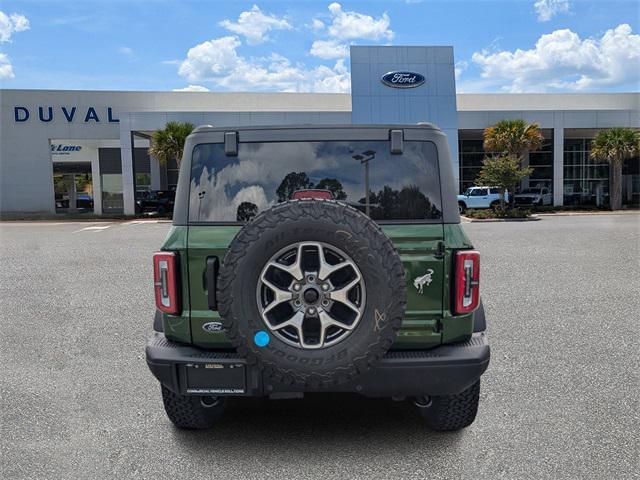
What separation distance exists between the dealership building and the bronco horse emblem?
2902 cm

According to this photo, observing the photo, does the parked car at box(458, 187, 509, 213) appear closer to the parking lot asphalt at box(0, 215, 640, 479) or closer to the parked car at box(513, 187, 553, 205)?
the parked car at box(513, 187, 553, 205)

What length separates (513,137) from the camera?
31.6 m

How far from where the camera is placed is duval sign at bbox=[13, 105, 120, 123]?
36094 mm

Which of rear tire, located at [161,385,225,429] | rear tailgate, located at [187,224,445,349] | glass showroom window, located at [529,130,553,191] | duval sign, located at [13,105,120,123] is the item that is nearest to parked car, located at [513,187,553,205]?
glass showroom window, located at [529,130,553,191]

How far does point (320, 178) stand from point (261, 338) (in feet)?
3.43

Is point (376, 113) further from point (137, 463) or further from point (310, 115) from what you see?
point (137, 463)

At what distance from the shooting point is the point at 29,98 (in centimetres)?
3606

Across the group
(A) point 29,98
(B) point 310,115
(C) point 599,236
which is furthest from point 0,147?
(C) point 599,236

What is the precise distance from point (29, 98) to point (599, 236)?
34993mm

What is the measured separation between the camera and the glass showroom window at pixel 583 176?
40625 mm

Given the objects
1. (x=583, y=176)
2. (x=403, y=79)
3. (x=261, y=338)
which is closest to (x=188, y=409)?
(x=261, y=338)

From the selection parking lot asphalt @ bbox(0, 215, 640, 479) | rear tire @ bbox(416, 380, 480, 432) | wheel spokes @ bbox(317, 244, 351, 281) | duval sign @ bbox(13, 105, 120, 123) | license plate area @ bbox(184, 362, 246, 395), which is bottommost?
parking lot asphalt @ bbox(0, 215, 640, 479)

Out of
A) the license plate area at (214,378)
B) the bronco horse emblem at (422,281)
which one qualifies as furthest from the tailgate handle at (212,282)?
the bronco horse emblem at (422,281)

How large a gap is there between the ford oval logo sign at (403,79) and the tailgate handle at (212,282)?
3294 cm
